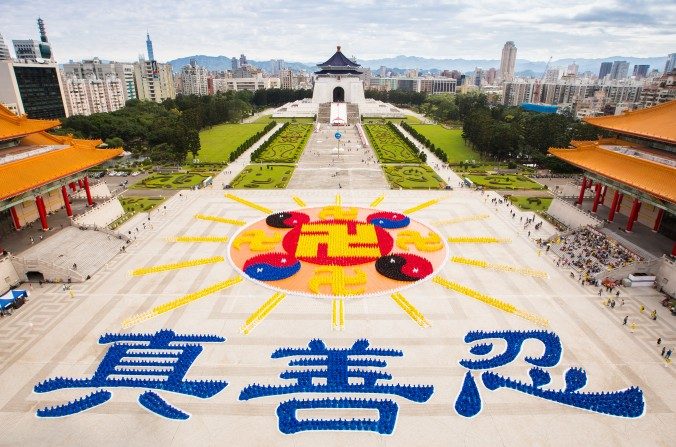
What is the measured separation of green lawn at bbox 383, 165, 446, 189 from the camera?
63594mm

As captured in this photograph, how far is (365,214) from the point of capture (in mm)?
51219

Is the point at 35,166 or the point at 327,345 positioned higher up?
the point at 35,166

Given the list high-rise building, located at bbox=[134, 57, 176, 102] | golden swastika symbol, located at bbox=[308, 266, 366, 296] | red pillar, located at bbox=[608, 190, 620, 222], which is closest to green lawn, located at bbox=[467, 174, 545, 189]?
red pillar, located at bbox=[608, 190, 620, 222]

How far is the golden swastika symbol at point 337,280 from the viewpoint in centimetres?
3419

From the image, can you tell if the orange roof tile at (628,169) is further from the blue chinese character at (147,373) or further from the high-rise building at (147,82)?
the high-rise building at (147,82)

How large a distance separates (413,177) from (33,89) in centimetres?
11188

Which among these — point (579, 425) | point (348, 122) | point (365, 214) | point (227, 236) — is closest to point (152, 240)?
point (227, 236)

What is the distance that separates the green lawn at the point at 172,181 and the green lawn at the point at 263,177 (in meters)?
5.99

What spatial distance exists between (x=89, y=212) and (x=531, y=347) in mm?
45041

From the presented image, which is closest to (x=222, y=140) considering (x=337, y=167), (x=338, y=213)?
(x=337, y=167)

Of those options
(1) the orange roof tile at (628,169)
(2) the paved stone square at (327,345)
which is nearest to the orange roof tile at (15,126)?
(2) the paved stone square at (327,345)

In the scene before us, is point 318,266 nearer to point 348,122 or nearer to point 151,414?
point 151,414

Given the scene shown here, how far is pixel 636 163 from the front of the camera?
4109 centimetres

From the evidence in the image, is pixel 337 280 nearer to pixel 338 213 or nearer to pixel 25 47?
pixel 338 213
